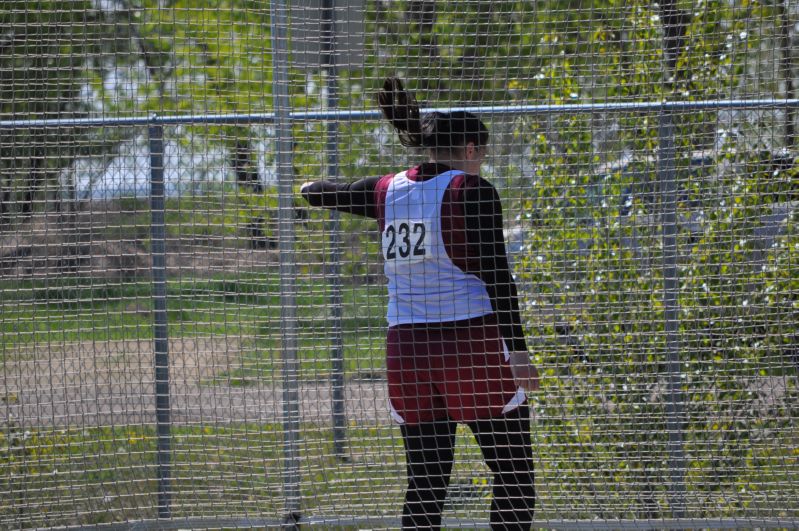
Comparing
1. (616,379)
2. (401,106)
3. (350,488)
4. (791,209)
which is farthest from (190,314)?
(791,209)

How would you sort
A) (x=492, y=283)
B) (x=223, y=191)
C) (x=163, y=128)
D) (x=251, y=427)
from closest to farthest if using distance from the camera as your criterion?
(x=492, y=283) < (x=223, y=191) < (x=163, y=128) < (x=251, y=427)

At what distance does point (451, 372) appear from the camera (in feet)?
11.1

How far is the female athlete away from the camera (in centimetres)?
339

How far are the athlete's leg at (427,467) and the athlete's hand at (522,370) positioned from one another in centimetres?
32

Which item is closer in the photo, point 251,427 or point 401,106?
point 401,106

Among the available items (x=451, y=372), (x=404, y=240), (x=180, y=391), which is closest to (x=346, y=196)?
(x=404, y=240)

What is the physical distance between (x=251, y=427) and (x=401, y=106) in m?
1.95

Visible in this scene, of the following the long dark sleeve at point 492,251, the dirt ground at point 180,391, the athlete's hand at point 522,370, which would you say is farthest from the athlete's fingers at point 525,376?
the dirt ground at point 180,391

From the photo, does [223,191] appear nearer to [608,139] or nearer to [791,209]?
[608,139]

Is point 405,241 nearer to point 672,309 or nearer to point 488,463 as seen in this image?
point 488,463

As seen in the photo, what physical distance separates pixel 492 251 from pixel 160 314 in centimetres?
173

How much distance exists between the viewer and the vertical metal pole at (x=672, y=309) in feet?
13.2

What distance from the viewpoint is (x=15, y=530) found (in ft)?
13.3

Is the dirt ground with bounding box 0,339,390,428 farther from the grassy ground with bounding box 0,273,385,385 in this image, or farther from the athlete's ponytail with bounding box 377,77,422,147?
the athlete's ponytail with bounding box 377,77,422,147
